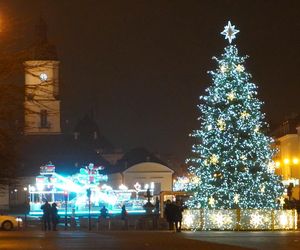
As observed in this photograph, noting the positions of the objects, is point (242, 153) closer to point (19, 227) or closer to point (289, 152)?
point (19, 227)

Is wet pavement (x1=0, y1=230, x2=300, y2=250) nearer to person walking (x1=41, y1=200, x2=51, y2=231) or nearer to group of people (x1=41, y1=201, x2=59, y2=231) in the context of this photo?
group of people (x1=41, y1=201, x2=59, y2=231)

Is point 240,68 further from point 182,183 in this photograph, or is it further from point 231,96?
point 182,183

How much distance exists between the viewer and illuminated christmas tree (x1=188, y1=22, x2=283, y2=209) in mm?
52781

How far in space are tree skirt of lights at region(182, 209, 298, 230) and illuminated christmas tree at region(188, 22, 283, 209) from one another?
1.82 meters

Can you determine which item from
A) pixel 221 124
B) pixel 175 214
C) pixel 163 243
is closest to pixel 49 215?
pixel 175 214

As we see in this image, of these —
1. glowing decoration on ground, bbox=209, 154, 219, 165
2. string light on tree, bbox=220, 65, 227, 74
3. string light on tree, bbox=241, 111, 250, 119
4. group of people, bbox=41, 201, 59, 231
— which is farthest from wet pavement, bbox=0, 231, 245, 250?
group of people, bbox=41, 201, 59, 231

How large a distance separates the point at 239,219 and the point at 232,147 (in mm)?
4552

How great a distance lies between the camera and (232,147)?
5350 centimetres

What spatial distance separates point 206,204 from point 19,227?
37.3ft

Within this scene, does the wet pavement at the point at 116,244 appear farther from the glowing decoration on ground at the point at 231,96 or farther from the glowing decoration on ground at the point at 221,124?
the glowing decoration on ground at the point at 231,96

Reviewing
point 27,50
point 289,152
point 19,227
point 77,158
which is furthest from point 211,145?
point 77,158

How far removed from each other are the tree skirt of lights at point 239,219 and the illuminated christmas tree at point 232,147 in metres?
1.82

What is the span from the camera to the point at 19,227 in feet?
187

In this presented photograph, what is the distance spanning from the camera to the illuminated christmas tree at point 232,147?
5278 centimetres
